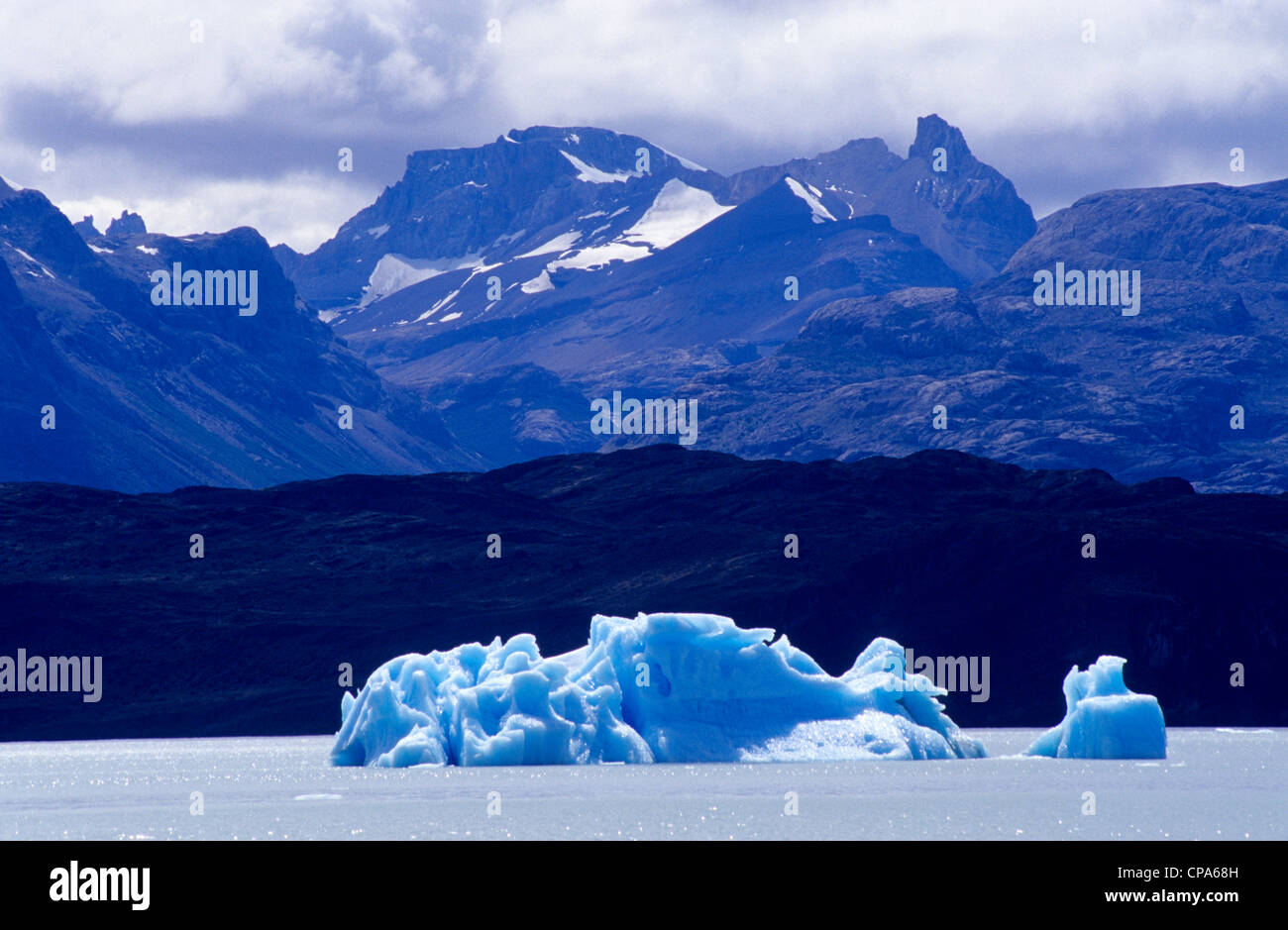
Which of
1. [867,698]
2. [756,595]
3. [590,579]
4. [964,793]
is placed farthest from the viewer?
[590,579]

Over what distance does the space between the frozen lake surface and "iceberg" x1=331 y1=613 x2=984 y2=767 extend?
1234mm

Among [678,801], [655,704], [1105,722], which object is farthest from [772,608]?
[678,801]

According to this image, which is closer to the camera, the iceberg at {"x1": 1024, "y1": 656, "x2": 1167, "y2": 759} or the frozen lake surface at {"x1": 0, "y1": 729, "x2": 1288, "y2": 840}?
the frozen lake surface at {"x1": 0, "y1": 729, "x2": 1288, "y2": 840}

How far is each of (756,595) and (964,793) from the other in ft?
344

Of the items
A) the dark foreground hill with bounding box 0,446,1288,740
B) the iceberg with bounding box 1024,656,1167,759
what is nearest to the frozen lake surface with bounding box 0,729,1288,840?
→ the iceberg with bounding box 1024,656,1167,759

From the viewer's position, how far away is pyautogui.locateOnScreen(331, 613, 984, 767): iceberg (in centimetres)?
6575

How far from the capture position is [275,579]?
192 m

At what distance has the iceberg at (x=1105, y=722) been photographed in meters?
72.5

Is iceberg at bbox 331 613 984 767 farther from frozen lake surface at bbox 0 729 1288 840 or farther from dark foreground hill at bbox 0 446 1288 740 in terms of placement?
dark foreground hill at bbox 0 446 1288 740

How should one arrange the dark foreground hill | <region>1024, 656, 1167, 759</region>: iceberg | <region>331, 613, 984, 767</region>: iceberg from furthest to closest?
the dark foreground hill, <region>1024, 656, 1167, 759</region>: iceberg, <region>331, 613, 984, 767</region>: iceberg

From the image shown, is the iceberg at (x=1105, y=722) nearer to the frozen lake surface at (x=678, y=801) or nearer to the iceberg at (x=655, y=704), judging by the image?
the frozen lake surface at (x=678, y=801)

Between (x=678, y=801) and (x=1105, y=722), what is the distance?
2206cm
